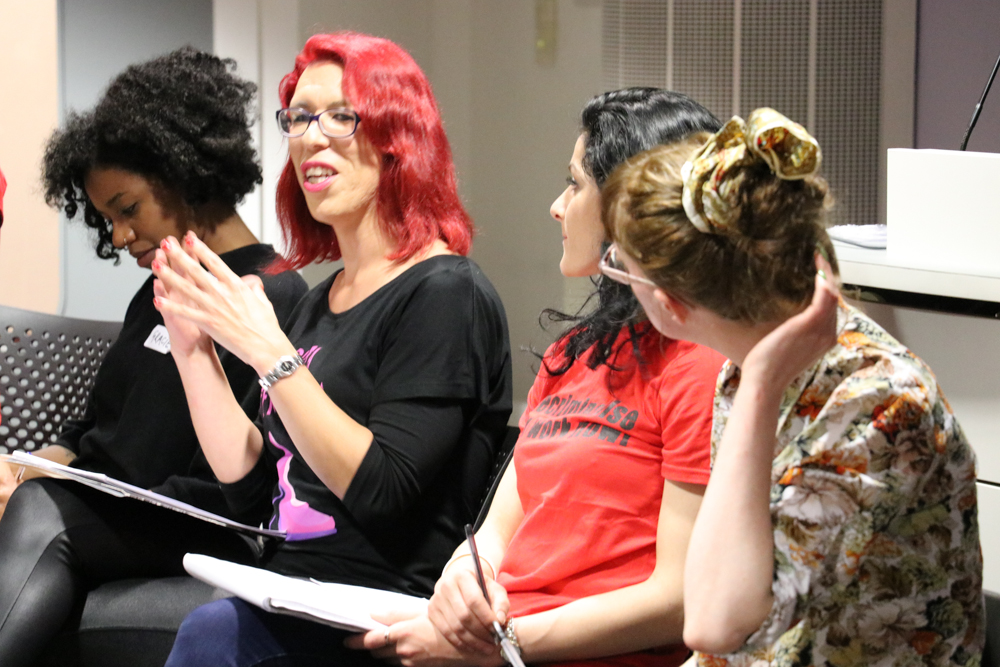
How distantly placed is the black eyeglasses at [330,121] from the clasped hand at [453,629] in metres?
0.74

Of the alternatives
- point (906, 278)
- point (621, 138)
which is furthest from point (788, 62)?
point (621, 138)

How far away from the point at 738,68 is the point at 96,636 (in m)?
1.92

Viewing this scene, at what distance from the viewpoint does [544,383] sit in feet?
4.61

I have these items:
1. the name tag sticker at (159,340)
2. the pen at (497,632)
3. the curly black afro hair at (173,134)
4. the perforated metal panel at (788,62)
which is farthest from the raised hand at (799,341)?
the perforated metal panel at (788,62)

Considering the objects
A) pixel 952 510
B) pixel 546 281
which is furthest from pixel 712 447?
pixel 546 281

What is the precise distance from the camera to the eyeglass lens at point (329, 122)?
5.37 feet

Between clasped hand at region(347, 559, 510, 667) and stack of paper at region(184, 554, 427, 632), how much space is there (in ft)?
0.11

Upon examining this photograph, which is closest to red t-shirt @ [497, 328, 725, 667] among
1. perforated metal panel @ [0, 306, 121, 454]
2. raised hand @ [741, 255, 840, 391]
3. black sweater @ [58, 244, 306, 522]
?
raised hand @ [741, 255, 840, 391]

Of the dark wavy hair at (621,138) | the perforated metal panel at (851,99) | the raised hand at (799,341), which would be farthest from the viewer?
the perforated metal panel at (851,99)

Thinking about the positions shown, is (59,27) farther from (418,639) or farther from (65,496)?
(418,639)

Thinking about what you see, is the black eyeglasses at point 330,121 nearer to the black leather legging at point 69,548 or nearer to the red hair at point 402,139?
the red hair at point 402,139

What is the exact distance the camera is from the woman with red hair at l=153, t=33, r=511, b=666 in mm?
1408

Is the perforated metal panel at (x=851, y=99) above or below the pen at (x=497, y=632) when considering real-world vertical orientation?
above

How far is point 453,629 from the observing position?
4.00ft
